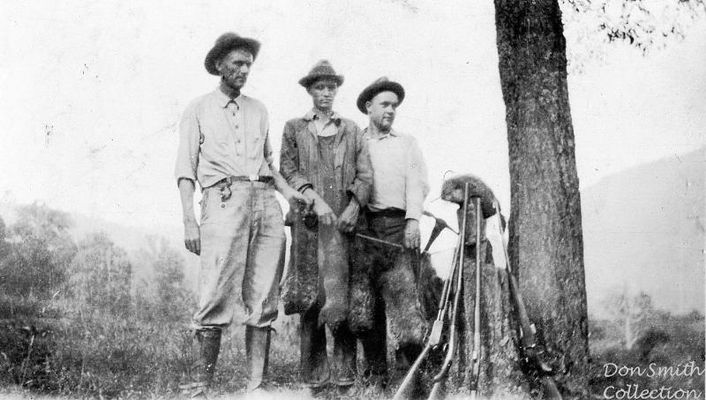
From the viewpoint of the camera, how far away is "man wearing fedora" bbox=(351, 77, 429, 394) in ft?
17.1

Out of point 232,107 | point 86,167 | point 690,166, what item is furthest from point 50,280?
point 690,166

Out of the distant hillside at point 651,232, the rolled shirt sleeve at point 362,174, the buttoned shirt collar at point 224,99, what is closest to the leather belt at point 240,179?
the buttoned shirt collar at point 224,99

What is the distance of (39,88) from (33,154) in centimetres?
50

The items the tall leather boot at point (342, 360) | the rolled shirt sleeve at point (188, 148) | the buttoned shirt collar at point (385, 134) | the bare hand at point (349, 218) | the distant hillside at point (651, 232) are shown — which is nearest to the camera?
the rolled shirt sleeve at point (188, 148)

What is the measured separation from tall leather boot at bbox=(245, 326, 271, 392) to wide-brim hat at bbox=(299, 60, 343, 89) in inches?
71.2

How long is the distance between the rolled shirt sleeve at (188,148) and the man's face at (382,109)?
4.18 ft

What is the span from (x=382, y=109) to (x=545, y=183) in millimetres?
1272

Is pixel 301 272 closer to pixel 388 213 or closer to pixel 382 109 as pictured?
pixel 388 213

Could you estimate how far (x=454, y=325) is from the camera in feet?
16.0

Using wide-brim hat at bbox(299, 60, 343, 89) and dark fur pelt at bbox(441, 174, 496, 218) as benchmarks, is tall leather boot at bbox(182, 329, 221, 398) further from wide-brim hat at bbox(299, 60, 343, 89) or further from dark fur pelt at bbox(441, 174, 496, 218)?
wide-brim hat at bbox(299, 60, 343, 89)

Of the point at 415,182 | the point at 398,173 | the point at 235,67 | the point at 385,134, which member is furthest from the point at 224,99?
the point at 415,182

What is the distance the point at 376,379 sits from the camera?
5246mm

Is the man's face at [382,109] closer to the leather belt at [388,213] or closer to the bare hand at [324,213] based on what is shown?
the leather belt at [388,213]

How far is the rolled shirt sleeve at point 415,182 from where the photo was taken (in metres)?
5.44
